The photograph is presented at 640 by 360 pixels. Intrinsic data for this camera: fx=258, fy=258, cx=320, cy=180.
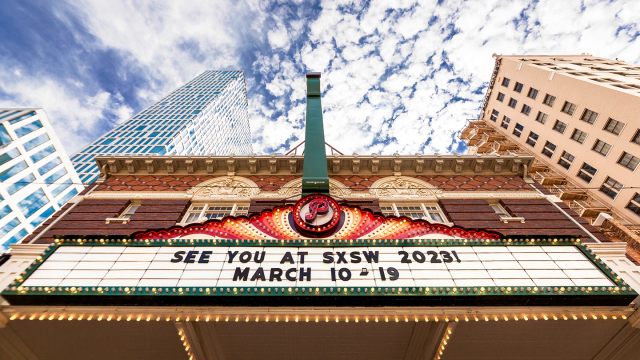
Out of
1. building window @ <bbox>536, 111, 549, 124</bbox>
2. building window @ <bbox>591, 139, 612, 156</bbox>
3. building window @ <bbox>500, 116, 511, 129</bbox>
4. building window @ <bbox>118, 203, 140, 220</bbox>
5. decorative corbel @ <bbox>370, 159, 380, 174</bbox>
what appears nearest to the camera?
building window @ <bbox>118, 203, 140, 220</bbox>

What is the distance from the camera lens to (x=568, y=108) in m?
24.2

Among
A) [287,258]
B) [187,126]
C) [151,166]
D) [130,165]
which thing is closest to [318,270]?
[287,258]

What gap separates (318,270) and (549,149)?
3081cm

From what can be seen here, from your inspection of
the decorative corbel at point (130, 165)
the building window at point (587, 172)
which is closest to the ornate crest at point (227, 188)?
the decorative corbel at point (130, 165)

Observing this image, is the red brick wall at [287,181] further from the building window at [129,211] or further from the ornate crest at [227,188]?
the building window at [129,211]

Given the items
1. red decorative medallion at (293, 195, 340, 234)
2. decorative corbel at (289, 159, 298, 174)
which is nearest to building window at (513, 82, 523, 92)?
decorative corbel at (289, 159, 298, 174)

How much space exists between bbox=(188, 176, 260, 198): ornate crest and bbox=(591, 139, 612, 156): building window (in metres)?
26.7

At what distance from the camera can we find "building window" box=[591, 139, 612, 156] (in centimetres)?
2017

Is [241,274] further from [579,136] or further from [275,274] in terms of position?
[579,136]

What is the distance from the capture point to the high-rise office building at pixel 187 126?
205 ft

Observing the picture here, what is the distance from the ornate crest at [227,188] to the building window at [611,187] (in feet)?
84.9

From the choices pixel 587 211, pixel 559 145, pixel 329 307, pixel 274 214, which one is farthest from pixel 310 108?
pixel 559 145

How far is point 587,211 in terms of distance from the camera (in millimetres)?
20297

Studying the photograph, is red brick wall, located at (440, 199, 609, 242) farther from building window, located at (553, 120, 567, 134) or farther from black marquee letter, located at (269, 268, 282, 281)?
building window, located at (553, 120, 567, 134)
